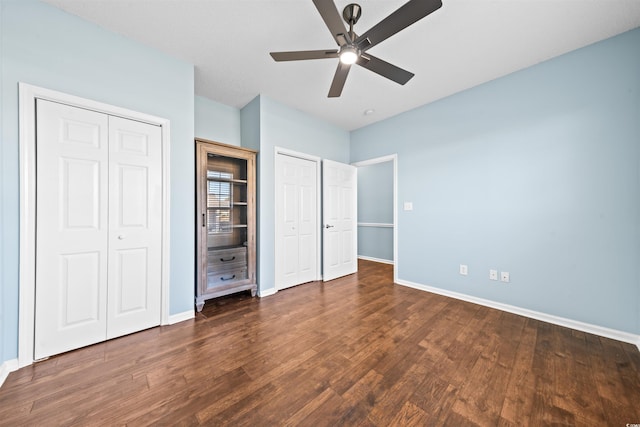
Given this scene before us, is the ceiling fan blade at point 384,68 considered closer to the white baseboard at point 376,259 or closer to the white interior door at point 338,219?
the white interior door at point 338,219

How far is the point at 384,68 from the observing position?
191 centimetres

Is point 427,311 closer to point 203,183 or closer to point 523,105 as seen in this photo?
point 523,105

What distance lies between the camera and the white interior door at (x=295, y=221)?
131 inches

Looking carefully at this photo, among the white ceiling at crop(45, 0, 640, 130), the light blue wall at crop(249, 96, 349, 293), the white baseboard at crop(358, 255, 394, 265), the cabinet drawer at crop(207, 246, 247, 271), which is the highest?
the white ceiling at crop(45, 0, 640, 130)

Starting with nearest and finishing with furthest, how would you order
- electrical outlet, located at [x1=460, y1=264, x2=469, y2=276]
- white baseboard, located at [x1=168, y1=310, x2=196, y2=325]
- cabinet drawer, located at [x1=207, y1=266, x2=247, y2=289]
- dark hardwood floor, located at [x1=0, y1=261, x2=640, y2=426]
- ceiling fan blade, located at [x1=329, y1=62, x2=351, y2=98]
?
dark hardwood floor, located at [x1=0, y1=261, x2=640, y2=426]
ceiling fan blade, located at [x1=329, y1=62, x2=351, y2=98]
white baseboard, located at [x1=168, y1=310, x2=196, y2=325]
cabinet drawer, located at [x1=207, y1=266, x2=247, y2=289]
electrical outlet, located at [x1=460, y1=264, x2=469, y2=276]

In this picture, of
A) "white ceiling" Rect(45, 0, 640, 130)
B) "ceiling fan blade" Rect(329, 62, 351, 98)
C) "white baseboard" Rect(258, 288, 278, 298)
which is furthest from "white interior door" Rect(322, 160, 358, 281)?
"ceiling fan blade" Rect(329, 62, 351, 98)

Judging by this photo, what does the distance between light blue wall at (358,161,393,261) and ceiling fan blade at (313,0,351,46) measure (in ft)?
12.4

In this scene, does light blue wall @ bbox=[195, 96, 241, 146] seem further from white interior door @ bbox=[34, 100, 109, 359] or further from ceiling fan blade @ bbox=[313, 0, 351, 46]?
ceiling fan blade @ bbox=[313, 0, 351, 46]

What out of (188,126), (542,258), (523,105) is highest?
(523,105)

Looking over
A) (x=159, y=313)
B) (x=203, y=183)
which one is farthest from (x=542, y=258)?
(x=159, y=313)

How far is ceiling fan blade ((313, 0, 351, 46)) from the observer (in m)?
1.37

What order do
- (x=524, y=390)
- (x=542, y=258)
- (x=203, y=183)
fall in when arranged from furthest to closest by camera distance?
(x=203, y=183) → (x=542, y=258) → (x=524, y=390)

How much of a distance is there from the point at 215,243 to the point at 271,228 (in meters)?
0.78

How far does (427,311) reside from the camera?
263 cm
